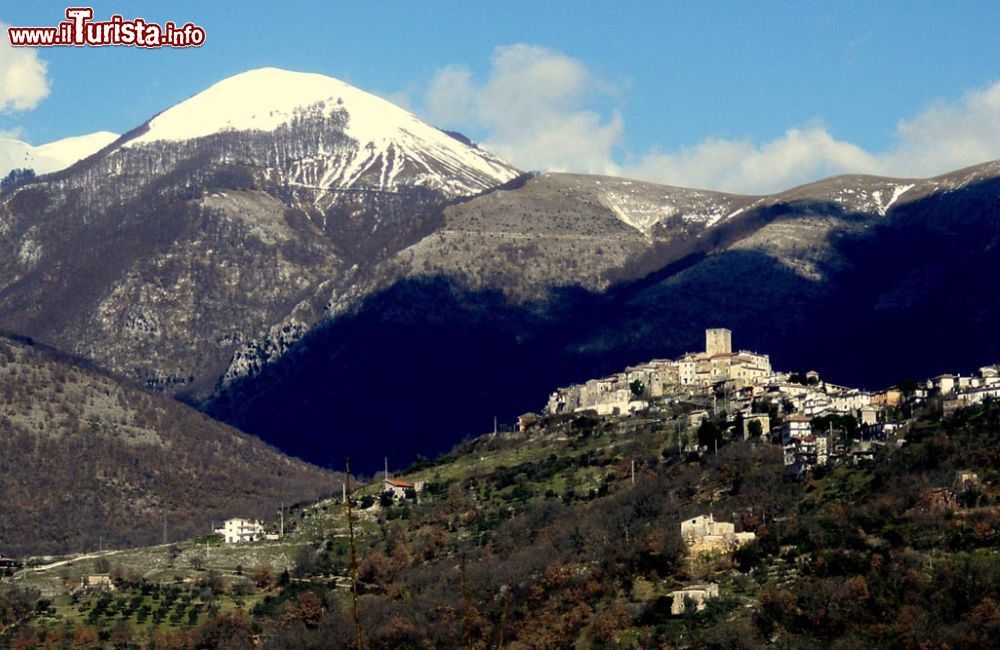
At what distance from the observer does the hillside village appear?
12794 centimetres

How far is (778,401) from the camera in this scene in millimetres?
145750

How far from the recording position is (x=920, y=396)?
143 meters

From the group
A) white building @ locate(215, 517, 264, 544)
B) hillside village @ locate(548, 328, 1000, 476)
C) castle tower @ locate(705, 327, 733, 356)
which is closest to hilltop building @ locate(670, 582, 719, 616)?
hillside village @ locate(548, 328, 1000, 476)

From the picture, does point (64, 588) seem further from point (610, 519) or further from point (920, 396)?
point (920, 396)

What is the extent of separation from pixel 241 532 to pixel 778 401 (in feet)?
108

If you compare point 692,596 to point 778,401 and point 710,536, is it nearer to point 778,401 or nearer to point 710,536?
point 710,536

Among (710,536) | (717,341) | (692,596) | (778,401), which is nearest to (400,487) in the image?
(778,401)

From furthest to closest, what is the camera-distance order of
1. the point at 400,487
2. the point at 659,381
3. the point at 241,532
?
the point at 659,381 → the point at 241,532 → the point at 400,487

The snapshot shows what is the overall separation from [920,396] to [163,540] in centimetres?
5264

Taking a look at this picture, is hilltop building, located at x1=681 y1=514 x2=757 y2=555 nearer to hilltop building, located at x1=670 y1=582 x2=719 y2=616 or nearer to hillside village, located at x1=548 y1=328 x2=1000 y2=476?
hilltop building, located at x1=670 y1=582 x2=719 y2=616

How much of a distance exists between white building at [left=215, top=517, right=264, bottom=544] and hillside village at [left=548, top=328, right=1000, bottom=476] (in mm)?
24649

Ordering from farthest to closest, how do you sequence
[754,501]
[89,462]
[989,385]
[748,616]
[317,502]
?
[89,462], [317,502], [989,385], [754,501], [748,616]

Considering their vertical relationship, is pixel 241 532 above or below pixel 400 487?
below

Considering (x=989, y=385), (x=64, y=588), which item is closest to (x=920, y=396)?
(x=989, y=385)
